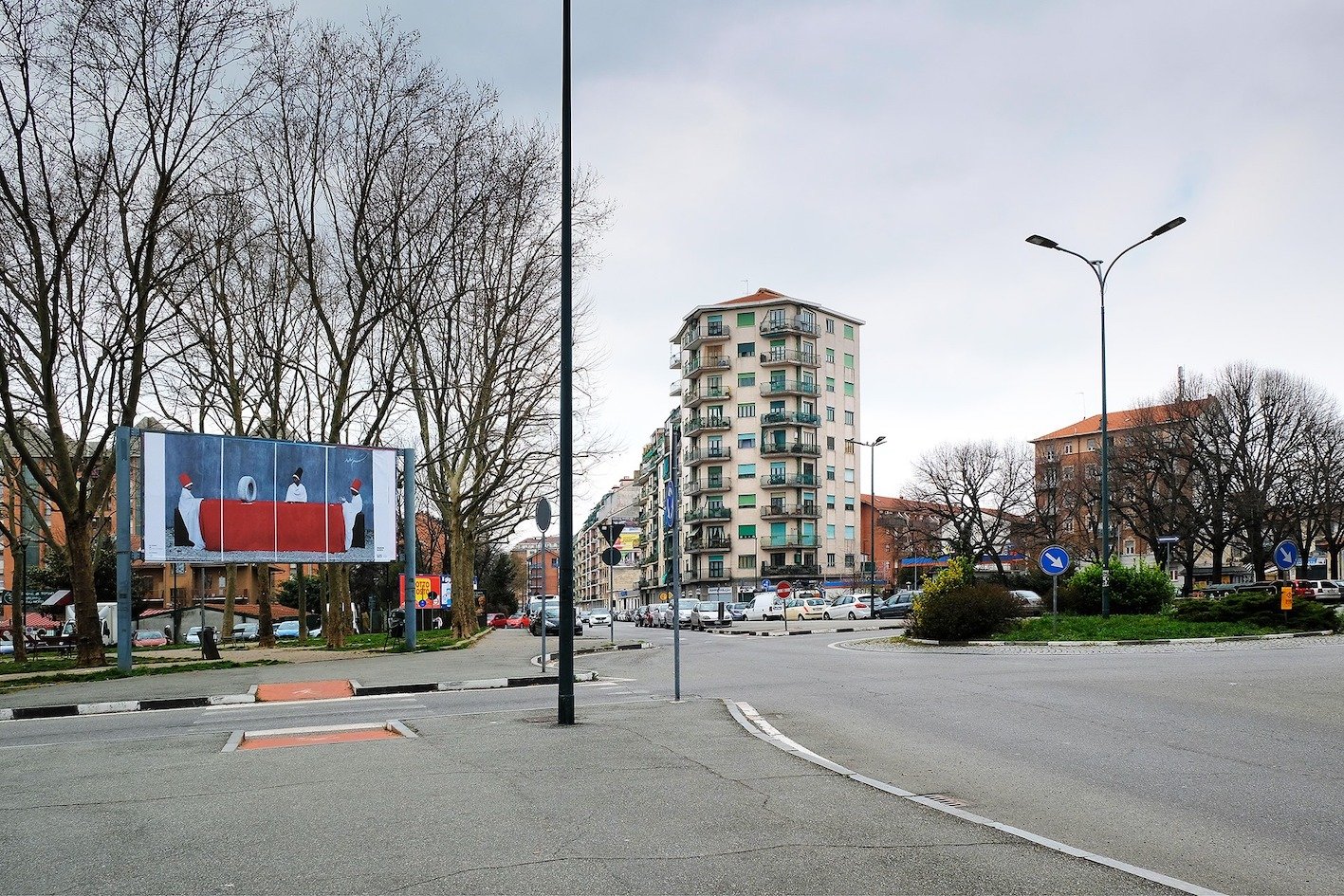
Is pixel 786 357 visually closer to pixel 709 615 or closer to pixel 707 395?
pixel 707 395

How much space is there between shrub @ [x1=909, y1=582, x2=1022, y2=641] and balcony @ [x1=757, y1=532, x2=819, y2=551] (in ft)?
236

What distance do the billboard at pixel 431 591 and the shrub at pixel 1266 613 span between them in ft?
68.1

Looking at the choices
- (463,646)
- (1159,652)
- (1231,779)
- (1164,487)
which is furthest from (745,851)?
(1164,487)

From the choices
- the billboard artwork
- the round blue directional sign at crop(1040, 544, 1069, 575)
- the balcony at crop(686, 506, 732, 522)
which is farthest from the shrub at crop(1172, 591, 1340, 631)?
the balcony at crop(686, 506, 732, 522)

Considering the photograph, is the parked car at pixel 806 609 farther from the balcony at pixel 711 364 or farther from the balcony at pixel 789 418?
the balcony at pixel 711 364

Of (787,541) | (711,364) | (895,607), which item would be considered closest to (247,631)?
(895,607)

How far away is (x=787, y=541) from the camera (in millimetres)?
99500

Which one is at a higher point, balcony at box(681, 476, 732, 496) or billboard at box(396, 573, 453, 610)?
balcony at box(681, 476, 732, 496)

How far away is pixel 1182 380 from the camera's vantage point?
62219mm

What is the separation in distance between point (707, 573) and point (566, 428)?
9140cm

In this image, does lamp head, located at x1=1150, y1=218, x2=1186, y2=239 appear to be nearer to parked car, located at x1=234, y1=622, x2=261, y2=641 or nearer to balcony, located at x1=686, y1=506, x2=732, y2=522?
parked car, located at x1=234, y1=622, x2=261, y2=641

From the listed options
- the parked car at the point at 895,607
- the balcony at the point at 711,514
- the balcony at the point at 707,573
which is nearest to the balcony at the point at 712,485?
the balcony at the point at 711,514

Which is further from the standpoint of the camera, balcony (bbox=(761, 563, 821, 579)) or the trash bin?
balcony (bbox=(761, 563, 821, 579))

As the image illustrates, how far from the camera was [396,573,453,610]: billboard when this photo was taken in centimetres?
3897
